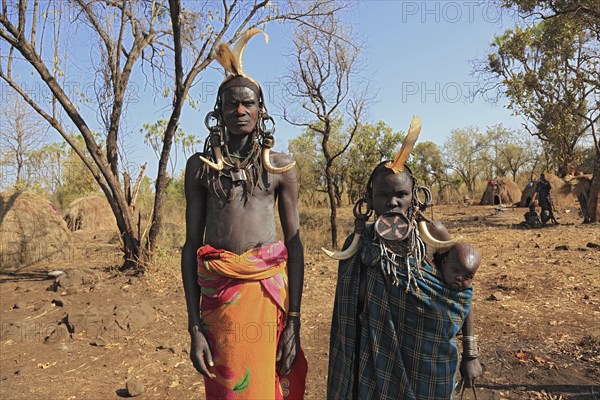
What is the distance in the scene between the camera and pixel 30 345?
4137 mm

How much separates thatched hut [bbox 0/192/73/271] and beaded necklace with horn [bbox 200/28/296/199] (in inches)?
292

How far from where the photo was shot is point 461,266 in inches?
62.7

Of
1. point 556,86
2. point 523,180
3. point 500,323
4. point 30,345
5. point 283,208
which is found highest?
point 556,86

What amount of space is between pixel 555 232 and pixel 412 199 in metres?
9.37

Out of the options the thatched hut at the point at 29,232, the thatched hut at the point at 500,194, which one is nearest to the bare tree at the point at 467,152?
the thatched hut at the point at 500,194

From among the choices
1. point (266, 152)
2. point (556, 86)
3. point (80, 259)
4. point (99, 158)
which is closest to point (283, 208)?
point (266, 152)

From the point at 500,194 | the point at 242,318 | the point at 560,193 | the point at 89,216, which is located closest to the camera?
the point at 242,318

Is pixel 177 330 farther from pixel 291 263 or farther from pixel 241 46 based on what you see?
pixel 241 46

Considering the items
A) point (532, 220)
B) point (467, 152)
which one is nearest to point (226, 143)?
point (532, 220)

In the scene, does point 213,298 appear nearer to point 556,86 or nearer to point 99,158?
point 99,158

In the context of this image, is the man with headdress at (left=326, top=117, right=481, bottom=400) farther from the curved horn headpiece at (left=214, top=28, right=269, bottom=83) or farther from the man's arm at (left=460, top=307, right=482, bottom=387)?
the curved horn headpiece at (left=214, top=28, right=269, bottom=83)

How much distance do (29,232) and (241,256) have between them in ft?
25.2

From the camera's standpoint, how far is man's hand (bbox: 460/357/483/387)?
170 cm

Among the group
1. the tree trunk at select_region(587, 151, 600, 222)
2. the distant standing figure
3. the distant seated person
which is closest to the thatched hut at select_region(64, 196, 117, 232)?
the distant seated person
